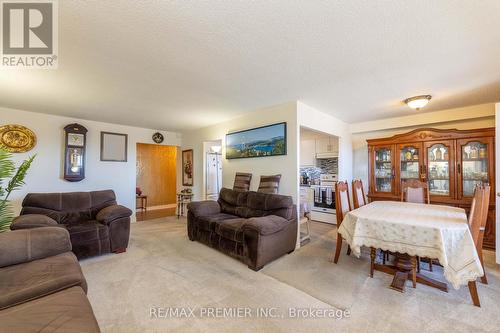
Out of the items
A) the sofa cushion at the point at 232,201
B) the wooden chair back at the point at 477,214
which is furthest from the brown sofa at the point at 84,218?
the wooden chair back at the point at 477,214

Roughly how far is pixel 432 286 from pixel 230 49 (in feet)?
10.2

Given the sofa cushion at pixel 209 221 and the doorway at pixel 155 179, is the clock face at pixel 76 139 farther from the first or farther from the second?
the sofa cushion at pixel 209 221

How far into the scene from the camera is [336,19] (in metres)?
1.56

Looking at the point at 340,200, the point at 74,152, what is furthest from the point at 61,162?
the point at 340,200

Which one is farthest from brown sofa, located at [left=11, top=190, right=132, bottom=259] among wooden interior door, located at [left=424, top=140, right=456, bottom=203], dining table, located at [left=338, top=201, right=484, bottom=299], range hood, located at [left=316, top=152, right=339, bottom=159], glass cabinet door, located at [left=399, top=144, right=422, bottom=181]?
wooden interior door, located at [left=424, top=140, right=456, bottom=203]

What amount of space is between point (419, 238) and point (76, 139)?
228 inches

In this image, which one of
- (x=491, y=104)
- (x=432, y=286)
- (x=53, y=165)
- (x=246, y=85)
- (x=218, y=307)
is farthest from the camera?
(x=53, y=165)

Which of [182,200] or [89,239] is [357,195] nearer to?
[89,239]

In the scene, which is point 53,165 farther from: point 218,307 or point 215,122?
point 218,307

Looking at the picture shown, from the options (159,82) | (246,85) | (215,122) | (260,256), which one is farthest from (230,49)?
(215,122)

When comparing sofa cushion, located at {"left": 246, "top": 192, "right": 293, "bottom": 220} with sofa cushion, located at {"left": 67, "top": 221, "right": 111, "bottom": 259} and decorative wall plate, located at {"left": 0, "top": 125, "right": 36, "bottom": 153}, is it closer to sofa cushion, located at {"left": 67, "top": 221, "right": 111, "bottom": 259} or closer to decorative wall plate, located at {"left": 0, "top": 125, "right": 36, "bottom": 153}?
sofa cushion, located at {"left": 67, "top": 221, "right": 111, "bottom": 259}

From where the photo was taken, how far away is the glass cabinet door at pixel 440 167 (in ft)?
12.2

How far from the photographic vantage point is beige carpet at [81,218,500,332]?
1676mm

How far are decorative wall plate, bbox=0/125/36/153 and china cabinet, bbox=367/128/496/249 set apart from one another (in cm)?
667
